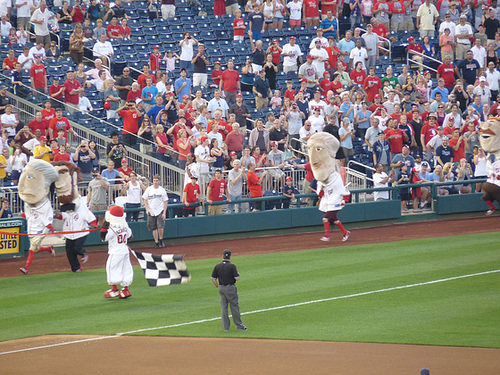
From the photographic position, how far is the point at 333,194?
69.8 feet

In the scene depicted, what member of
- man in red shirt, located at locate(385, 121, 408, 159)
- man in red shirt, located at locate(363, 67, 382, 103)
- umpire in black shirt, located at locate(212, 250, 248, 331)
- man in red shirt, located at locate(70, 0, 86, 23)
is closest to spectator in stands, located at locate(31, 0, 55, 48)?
man in red shirt, located at locate(70, 0, 86, 23)

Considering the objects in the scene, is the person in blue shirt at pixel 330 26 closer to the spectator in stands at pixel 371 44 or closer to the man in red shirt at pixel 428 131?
the spectator in stands at pixel 371 44

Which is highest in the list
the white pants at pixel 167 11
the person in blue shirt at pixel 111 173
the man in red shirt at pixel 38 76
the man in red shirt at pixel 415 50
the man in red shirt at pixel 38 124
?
the white pants at pixel 167 11

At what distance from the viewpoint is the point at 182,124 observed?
23.5 meters

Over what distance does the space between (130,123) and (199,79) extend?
4.00 m

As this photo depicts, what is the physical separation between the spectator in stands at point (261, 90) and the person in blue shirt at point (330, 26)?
13.7 ft

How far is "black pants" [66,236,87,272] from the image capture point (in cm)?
1839

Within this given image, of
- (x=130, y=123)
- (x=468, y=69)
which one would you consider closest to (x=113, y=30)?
(x=130, y=123)

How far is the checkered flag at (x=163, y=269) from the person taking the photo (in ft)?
50.5

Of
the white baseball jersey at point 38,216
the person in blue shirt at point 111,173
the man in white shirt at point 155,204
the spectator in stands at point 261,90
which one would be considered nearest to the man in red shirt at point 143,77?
the spectator in stands at point 261,90

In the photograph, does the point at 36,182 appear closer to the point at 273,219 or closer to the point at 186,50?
the point at 273,219

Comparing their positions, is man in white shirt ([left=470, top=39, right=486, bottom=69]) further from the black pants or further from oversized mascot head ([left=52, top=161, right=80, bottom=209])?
the black pants

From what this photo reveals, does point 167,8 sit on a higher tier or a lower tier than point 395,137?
higher

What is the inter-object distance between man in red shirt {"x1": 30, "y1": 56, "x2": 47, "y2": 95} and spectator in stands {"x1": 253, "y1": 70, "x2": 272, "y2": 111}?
6.24 m
